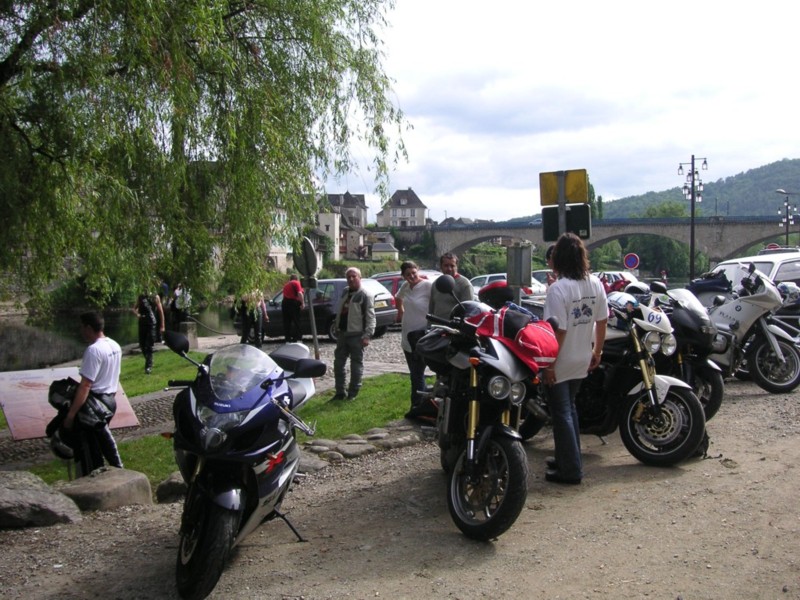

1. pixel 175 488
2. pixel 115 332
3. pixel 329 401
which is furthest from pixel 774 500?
pixel 115 332

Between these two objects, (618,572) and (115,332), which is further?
(115,332)

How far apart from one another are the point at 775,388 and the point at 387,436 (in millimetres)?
5103

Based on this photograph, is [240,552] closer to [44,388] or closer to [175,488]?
[175,488]

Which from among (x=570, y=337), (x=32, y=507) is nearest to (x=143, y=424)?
(x=32, y=507)

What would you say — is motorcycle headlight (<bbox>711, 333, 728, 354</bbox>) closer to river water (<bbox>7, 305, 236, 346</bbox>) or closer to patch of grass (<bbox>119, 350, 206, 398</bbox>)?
patch of grass (<bbox>119, 350, 206, 398</bbox>)

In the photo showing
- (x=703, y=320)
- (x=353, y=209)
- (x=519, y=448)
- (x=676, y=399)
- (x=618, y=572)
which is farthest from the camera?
(x=353, y=209)

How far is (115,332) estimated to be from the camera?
3309cm

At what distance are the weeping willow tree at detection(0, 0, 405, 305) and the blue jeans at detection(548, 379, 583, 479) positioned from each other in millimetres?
5221

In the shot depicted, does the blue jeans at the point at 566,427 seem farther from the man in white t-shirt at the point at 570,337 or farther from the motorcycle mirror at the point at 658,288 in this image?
the motorcycle mirror at the point at 658,288

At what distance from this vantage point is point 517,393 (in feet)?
16.8

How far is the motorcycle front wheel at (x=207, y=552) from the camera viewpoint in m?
3.91

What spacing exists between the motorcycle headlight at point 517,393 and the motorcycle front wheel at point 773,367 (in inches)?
243

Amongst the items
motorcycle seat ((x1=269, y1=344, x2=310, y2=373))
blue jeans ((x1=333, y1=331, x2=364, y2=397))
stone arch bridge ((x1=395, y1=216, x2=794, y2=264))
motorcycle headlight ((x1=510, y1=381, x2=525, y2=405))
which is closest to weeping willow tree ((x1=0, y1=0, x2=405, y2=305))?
blue jeans ((x1=333, y1=331, x2=364, y2=397))

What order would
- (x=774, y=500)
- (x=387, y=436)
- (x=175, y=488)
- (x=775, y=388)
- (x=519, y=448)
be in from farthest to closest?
(x=775, y=388) < (x=387, y=436) < (x=175, y=488) < (x=774, y=500) < (x=519, y=448)
